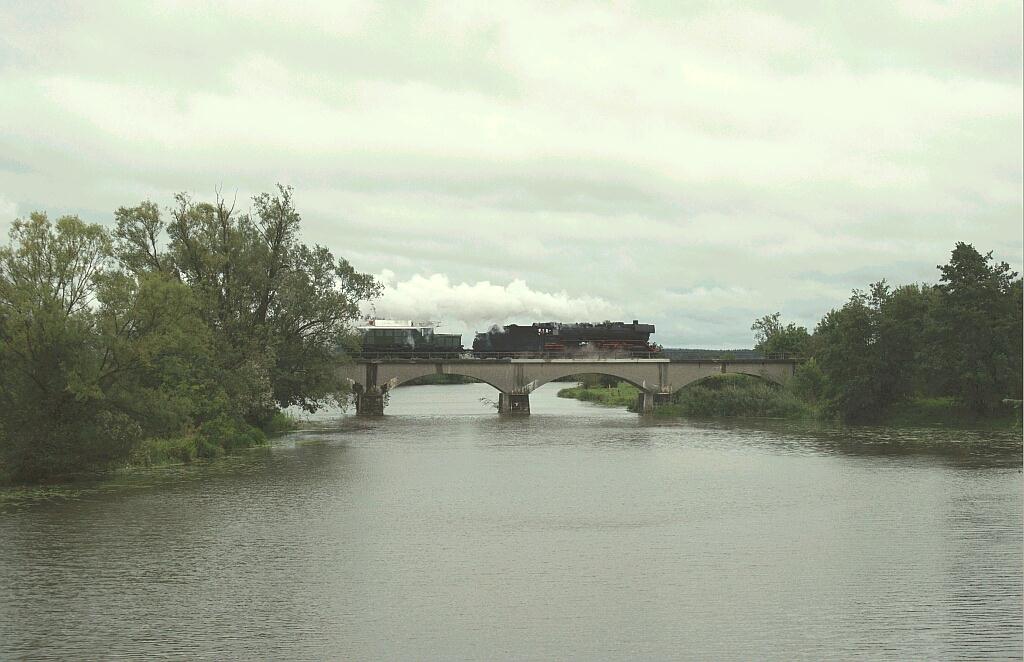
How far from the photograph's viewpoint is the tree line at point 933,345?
75.3 metres

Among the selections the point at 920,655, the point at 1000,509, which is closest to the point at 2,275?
the point at 920,655

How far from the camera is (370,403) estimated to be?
106375 millimetres

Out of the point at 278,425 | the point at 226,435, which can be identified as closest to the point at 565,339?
the point at 278,425

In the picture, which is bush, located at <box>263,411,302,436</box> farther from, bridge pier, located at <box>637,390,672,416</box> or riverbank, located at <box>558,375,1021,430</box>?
bridge pier, located at <box>637,390,672,416</box>

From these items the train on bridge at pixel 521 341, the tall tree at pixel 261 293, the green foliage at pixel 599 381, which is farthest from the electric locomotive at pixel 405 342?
the green foliage at pixel 599 381

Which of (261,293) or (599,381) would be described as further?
(599,381)

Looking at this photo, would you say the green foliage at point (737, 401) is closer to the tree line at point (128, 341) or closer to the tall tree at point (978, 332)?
the tall tree at point (978, 332)

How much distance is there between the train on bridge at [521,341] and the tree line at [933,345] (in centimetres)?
3185

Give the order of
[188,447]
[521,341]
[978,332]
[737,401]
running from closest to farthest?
[188,447], [978,332], [737,401], [521,341]

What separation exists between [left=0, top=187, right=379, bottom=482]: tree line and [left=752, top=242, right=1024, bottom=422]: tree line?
48.6m

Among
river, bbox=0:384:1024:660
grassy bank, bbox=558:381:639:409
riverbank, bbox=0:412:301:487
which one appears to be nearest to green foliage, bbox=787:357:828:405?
grassy bank, bbox=558:381:639:409

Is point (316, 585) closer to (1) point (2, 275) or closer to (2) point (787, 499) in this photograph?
(2) point (787, 499)

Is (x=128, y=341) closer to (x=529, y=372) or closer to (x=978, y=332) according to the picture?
(x=978, y=332)

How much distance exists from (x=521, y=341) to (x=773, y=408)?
35.1 meters
